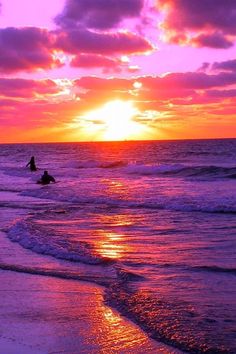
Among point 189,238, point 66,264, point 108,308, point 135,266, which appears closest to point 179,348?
point 108,308

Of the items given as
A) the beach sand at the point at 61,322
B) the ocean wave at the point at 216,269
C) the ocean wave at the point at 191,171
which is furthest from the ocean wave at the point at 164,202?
the ocean wave at the point at 191,171

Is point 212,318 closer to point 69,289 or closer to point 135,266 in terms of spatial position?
point 69,289

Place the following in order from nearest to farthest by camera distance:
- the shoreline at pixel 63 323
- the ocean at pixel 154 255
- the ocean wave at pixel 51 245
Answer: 1. the shoreline at pixel 63 323
2. the ocean at pixel 154 255
3. the ocean wave at pixel 51 245

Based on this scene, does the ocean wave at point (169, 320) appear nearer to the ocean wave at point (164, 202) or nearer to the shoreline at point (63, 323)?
the shoreline at point (63, 323)

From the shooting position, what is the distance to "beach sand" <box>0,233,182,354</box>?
5164 millimetres

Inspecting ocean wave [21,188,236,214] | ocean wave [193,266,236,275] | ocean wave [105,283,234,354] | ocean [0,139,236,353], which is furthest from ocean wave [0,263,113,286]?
ocean wave [21,188,236,214]

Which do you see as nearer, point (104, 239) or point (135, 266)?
point (135, 266)

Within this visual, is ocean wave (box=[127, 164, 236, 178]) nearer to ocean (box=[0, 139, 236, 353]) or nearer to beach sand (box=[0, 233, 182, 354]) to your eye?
ocean (box=[0, 139, 236, 353])

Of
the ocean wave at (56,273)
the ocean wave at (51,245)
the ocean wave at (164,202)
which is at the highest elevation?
the ocean wave at (164,202)

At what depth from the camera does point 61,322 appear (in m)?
5.87

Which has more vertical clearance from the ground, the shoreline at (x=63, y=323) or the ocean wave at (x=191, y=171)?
the ocean wave at (x=191, y=171)

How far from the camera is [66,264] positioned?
8867 mm

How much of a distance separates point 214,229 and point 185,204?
507 cm

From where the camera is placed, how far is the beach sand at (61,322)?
5164 millimetres
